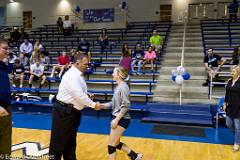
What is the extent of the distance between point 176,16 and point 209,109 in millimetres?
9685

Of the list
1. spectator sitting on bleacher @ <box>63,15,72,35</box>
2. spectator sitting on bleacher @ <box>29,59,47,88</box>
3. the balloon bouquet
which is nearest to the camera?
the balloon bouquet

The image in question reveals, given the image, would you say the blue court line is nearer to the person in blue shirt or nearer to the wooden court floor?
the wooden court floor

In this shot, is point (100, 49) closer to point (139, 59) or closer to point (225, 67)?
point (139, 59)

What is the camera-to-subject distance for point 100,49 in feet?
43.4

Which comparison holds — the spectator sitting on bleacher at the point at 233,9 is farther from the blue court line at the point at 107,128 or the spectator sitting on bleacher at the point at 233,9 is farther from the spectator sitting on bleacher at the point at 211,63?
the blue court line at the point at 107,128

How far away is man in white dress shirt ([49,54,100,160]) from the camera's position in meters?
3.47

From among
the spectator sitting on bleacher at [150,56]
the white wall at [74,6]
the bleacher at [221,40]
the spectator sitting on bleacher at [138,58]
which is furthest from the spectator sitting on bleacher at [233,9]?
the spectator sitting on bleacher at [150,56]

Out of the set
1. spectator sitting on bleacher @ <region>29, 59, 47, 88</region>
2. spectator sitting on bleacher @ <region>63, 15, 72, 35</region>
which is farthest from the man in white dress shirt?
spectator sitting on bleacher @ <region>63, 15, 72, 35</region>

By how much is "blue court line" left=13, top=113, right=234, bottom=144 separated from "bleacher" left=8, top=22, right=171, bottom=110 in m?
1.30

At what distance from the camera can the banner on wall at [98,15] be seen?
57.0 ft

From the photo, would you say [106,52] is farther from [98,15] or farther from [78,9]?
[78,9]

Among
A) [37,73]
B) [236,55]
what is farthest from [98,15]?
[236,55]

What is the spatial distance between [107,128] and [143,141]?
145cm

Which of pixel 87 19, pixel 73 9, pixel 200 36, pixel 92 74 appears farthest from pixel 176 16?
pixel 92 74
